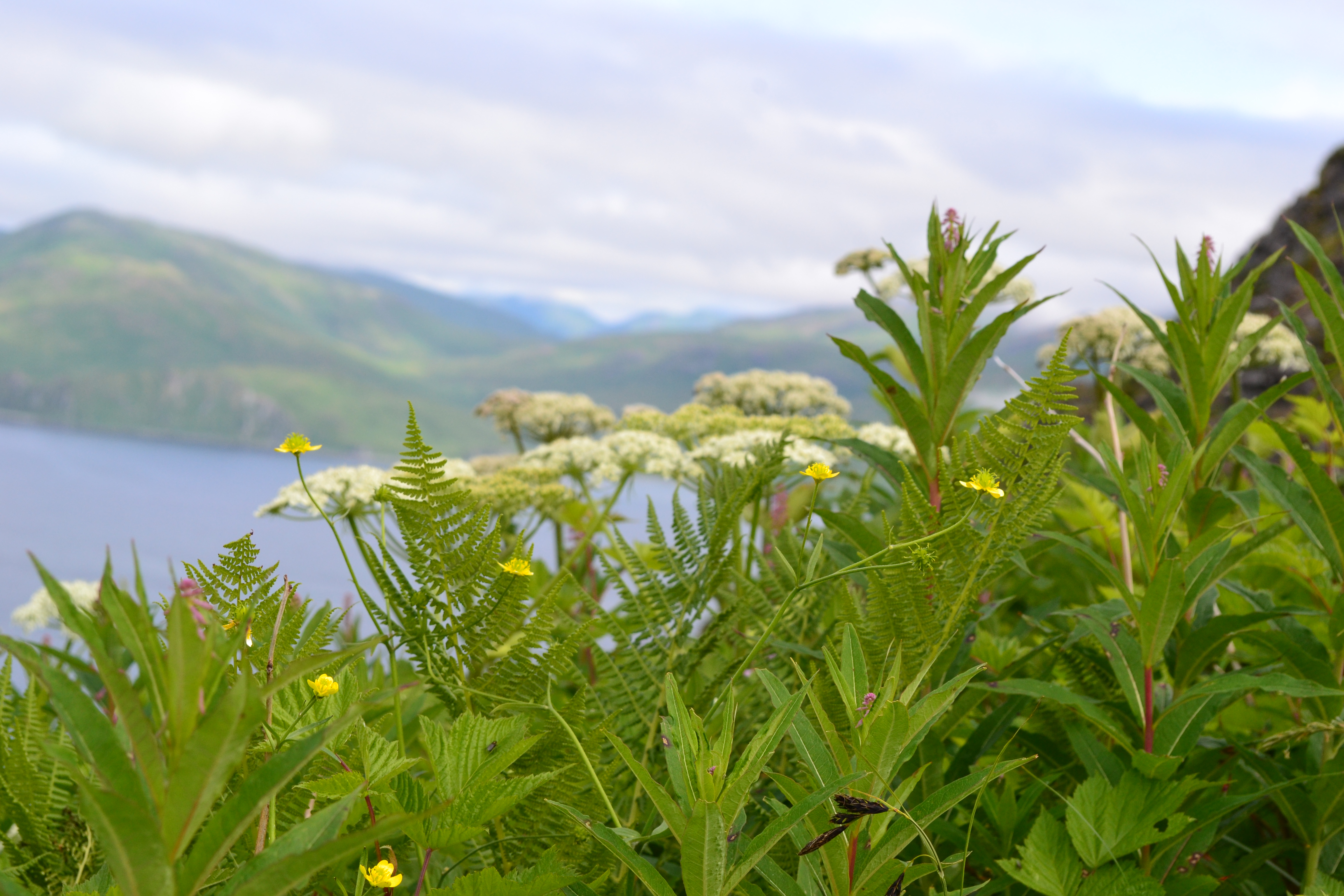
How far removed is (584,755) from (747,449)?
9.16ft

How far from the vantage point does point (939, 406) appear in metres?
1.82

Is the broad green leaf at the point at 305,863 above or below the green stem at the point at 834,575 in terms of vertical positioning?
below

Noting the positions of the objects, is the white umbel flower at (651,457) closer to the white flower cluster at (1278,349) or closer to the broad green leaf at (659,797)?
the broad green leaf at (659,797)

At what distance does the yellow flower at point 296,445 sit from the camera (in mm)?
1274

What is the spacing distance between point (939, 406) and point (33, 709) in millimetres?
1952

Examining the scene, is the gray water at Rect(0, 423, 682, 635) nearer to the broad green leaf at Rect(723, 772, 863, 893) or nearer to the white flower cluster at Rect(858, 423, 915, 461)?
the broad green leaf at Rect(723, 772, 863, 893)

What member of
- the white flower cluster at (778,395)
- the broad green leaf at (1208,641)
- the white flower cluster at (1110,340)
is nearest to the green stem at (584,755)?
the broad green leaf at (1208,641)

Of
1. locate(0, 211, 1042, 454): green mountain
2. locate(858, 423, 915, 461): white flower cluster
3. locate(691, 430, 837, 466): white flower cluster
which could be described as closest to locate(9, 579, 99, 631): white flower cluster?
locate(691, 430, 837, 466): white flower cluster

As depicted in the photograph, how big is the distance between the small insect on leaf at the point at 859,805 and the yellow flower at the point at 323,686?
0.66 metres

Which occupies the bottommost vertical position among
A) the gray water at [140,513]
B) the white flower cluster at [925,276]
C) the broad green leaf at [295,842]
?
the gray water at [140,513]

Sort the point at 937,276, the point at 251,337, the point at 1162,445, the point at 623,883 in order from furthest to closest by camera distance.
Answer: the point at 251,337 → the point at 1162,445 → the point at 937,276 → the point at 623,883

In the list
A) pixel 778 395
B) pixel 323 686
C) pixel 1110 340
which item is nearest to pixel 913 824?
pixel 323 686

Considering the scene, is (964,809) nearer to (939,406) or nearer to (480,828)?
(939,406)

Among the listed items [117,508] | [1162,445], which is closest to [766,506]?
[1162,445]
